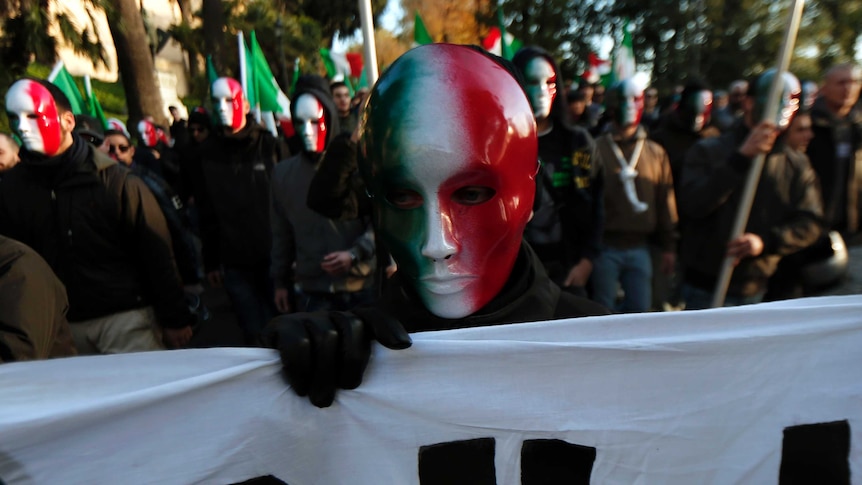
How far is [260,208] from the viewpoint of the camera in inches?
154

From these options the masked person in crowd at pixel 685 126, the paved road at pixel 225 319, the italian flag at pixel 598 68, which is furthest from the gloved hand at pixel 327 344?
the italian flag at pixel 598 68

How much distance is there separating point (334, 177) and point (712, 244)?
205cm

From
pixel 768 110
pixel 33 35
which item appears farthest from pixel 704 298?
pixel 33 35

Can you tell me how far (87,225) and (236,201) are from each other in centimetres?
129

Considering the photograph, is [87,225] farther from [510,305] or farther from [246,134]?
[510,305]

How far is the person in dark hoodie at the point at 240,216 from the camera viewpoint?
12.6 ft

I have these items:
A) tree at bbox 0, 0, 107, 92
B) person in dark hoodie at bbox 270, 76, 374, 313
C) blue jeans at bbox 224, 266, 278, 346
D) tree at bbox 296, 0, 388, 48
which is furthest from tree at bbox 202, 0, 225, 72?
tree at bbox 296, 0, 388, 48

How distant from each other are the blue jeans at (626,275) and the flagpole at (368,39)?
212 centimetres

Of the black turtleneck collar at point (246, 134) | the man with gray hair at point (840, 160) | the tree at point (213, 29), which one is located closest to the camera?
the man with gray hair at point (840, 160)

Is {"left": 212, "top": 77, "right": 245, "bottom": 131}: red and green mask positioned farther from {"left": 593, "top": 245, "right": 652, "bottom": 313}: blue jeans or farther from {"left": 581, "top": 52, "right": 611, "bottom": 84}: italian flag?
{"left": 581, "top": 52, "right": 611, "bottom": 84}: italian flag

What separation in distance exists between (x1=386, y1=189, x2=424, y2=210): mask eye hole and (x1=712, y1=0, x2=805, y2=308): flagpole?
1.75m

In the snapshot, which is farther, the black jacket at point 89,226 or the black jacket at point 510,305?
the black jacket at point 89,226

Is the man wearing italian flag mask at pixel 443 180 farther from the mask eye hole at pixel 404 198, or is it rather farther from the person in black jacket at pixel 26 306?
the person in black jacket at pixel 26 306

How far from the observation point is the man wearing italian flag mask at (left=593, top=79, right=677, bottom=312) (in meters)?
3.68
